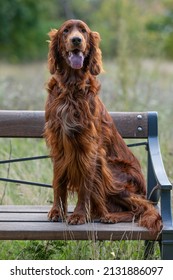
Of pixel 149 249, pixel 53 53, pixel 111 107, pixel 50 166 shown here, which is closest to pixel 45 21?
pixel 111 107

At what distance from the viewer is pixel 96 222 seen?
434 cm

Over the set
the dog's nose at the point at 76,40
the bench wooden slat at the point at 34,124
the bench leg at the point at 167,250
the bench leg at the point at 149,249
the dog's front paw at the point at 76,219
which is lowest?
the bench leg at the point at 149,249

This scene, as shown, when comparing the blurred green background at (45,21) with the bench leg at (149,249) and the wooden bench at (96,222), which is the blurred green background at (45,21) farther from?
the bench leg at (149,249)

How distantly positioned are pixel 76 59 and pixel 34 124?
2.91 feet

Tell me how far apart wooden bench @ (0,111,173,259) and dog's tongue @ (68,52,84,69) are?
786 millimetres

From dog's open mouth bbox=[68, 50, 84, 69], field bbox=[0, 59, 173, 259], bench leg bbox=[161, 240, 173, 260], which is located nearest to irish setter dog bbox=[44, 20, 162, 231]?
dog's open mouth bbox=[68, 50, 84, 69]

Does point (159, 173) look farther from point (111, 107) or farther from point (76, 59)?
point (111, 107)

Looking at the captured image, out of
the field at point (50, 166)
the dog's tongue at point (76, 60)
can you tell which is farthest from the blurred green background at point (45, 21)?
the dog's tongue at point (76, 60)

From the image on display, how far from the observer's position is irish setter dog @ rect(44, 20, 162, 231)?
→ 425 centimetres

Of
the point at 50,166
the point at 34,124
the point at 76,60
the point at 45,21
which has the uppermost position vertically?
the point at 76,60

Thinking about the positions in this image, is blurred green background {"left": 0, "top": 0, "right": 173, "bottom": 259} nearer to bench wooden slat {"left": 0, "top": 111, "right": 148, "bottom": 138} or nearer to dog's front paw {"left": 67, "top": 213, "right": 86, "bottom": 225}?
dog's front paw {"left": 67, "top": 213, "right": 86, "bottom": 225}

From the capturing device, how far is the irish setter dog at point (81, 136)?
167 inches

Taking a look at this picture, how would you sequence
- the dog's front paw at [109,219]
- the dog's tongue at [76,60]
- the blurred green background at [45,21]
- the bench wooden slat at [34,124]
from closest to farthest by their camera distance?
the dog's tongue at [76,60] < the dog's front paw at [109,219] < the bench wooden slat at [34,124] < the blurred green background at [45,21]
